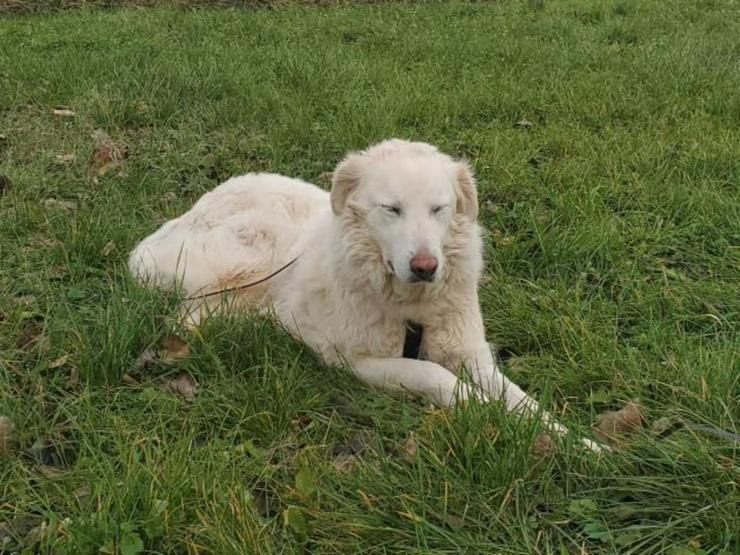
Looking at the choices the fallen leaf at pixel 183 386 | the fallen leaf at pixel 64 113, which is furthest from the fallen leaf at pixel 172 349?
the fallen leaf at pixel 64 113

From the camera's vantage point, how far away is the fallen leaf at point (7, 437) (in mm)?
2471

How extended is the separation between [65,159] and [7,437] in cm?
360

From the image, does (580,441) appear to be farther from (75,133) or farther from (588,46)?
(588,46)

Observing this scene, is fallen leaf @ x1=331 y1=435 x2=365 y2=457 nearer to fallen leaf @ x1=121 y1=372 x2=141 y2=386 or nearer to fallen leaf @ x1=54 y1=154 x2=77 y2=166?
fallen leaf @ x1=121 y1=372 x2=141 y2=386

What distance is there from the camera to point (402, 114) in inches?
243

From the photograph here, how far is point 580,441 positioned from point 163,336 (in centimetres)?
181

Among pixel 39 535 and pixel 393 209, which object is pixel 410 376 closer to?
pixel 393 209

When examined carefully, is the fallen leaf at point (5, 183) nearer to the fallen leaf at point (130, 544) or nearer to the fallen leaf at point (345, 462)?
the fallen leaf at point (345, 462)

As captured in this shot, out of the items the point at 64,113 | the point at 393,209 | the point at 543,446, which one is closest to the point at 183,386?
the point at 393,209

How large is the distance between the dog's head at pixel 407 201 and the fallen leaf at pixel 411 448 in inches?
27.8

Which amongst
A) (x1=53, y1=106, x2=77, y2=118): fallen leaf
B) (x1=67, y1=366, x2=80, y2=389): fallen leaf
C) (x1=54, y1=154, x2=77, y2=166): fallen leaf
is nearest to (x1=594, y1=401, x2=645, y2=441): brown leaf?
(x1=67, y1=366, x2=80, y2=389): fallen leaf

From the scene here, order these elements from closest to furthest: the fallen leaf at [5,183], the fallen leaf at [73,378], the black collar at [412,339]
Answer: the fallen leaf at [73,378] < the black collar at [412,339] < the fallen leaf at [5,183]

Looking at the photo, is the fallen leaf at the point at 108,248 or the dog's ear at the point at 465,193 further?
the fallen leaf at the point at 108,248

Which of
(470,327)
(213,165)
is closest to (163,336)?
(470,327)
